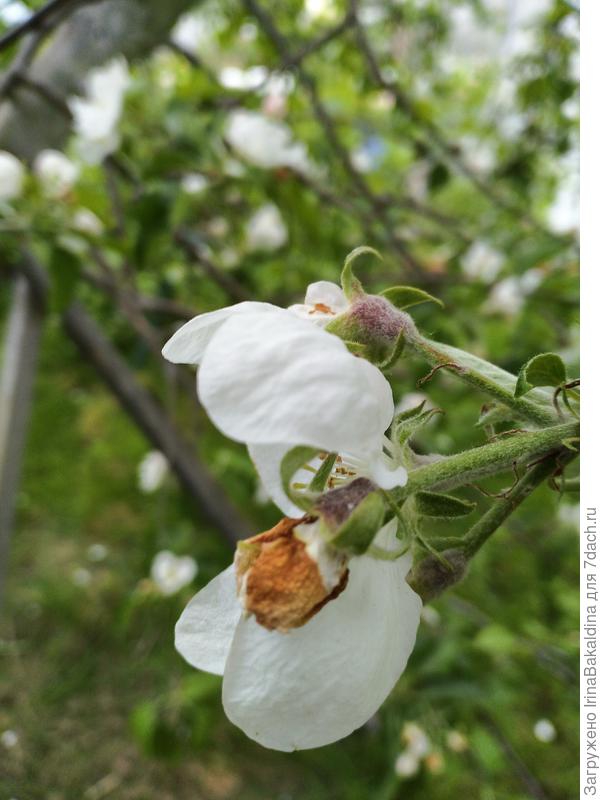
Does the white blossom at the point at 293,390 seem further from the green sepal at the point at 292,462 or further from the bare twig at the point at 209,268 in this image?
the bare twig at the point at 209,268

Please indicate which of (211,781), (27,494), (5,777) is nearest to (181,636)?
(5,777)

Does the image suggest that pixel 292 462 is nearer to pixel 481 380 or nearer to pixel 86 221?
pixel 481 380

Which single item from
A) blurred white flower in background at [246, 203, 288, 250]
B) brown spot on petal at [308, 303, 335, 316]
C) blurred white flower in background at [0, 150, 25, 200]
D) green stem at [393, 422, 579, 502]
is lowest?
blurred white flower in background at [246, 203, 288, 250]

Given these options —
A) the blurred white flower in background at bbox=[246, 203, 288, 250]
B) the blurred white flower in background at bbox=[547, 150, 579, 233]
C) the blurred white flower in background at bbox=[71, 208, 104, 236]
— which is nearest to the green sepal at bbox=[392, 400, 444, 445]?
the blurred white flower in background at bbox=[71, 208, 104, 236]

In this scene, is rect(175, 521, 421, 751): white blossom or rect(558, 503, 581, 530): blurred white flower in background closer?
rect(175, 521, 421, 751): white blossom

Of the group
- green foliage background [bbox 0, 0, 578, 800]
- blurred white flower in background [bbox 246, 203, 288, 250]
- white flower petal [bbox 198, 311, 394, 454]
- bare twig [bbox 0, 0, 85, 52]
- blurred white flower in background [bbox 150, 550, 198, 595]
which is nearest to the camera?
white flower petal [bbox 198, 311, 394, 454]

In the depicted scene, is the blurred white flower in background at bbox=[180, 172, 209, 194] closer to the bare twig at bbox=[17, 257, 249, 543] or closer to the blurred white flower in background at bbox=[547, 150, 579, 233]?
the bare twig at bbox=[17, 257, 249, 543]

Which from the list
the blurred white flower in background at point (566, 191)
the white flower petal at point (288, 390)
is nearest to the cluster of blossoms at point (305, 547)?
the white flower petal at point (288, 390)
